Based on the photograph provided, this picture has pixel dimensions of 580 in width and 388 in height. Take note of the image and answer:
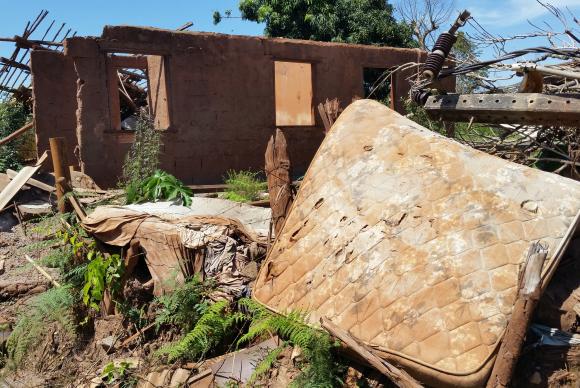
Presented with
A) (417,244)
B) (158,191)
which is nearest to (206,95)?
(158,191)

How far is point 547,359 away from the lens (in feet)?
8.19

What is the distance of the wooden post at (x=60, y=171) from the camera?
4953 millimetres

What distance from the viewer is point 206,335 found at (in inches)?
141

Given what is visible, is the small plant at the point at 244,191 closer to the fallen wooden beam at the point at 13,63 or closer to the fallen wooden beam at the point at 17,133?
the fallen wooden beam at the point at 17,133

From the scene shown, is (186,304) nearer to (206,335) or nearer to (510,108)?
(206,335)

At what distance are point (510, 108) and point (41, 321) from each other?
3.80 meters

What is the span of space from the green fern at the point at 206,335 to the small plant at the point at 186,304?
0.14 m

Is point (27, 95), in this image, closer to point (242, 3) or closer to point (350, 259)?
point (242, 3)

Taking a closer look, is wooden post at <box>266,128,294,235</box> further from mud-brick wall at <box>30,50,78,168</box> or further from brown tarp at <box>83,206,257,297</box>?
mud-brick wall at <box>30,50,78,168</box>

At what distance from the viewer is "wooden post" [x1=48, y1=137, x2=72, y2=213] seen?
16.3ft

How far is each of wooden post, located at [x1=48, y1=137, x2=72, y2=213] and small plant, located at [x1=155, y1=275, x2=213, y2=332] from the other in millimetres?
1617

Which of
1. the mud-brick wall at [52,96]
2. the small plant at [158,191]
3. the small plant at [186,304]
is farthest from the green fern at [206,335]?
the mud-brick wall at [52,96]

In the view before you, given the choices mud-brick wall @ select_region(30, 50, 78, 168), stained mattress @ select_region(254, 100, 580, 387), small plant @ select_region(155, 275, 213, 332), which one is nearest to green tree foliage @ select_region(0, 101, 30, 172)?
mud-brick wall @ select_region(30, 50, 78, 168)

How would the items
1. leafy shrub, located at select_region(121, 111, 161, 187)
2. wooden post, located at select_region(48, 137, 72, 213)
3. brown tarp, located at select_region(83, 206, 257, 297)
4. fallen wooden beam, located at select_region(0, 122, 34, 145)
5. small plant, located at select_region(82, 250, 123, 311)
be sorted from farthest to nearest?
fallen wooden beam, located at select_region(0, 122, 34, 145), leafy shrub, located at select_region(121, 111, 161, 187), wooden post, located at select_region(48, 137, 72, 213), small plant, located at select_region(82, 250, 123, 311), brown tarp, located at select_region(83, 206, 257, 297)
